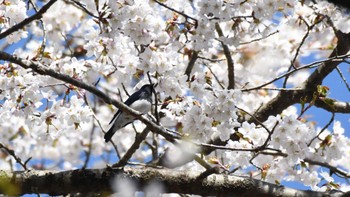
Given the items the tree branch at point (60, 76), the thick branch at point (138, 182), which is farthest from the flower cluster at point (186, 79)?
the tree branch at point (60, 76)

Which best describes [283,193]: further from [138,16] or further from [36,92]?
[36,92]

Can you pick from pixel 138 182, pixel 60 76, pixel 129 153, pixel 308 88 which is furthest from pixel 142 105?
pixel 60 76

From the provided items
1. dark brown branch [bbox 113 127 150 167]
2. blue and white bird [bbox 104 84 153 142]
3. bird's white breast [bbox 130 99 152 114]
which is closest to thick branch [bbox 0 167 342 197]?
dark brown branch [bbox 113 127 150 167]

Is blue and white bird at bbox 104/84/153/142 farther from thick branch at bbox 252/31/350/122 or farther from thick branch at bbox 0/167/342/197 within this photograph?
thick branch at bbox 0/167/342/197

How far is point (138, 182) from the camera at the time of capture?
3.03 m

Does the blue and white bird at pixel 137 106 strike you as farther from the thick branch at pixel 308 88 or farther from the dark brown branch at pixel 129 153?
the thick branch at pixel 308 88

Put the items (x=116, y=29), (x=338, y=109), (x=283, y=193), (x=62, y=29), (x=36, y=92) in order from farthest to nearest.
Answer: (x=62, y=29) < (x=338, y=109) < (x=36, y=92) < (x=116, y=29) < (x=283, y=193)

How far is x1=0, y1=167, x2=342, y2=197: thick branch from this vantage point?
2.94 meters

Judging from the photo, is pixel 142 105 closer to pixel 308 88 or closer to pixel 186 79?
pixel 186 79

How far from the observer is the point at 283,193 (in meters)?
2.90

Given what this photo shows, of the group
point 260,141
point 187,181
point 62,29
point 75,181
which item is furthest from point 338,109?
point 62,29

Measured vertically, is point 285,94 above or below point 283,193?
above

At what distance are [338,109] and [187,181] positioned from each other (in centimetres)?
184

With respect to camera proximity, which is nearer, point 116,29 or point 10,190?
point 10,190
